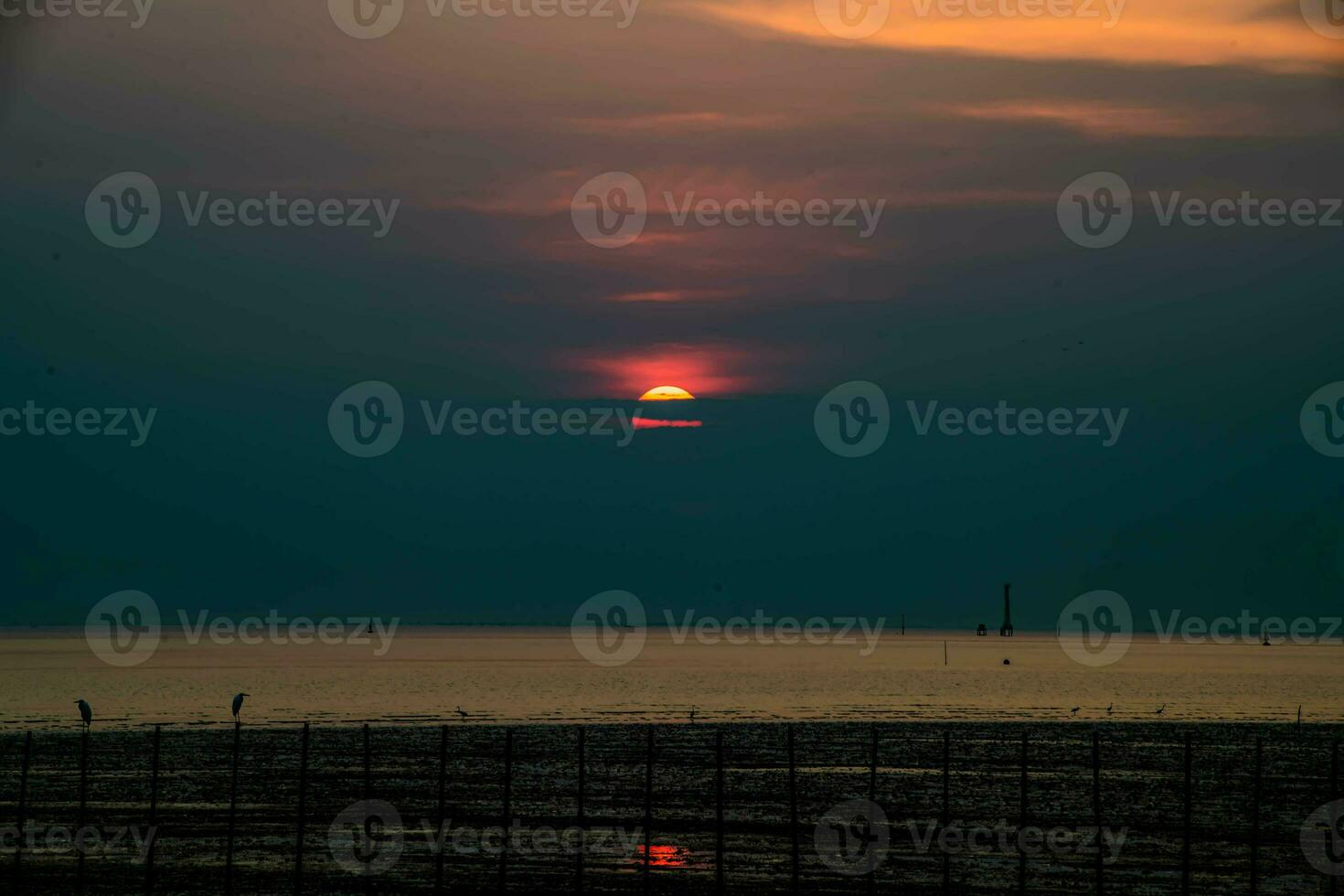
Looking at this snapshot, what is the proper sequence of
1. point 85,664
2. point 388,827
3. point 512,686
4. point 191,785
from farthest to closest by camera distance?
point 85,664
point 512,686
point 191,785
point 388,827

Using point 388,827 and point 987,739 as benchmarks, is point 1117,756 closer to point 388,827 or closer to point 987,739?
point 987,739

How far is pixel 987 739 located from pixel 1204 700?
53.1 metres

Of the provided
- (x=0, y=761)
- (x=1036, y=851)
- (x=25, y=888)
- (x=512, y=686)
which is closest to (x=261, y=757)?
(x=0, y=761)

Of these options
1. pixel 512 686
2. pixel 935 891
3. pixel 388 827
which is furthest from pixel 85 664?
pixel 935 891

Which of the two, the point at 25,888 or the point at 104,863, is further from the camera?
the point at 104,863

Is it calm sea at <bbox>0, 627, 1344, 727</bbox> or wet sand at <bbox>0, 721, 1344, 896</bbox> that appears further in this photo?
calm sea at <bbox>0, 627, 1344, 727</bbox>

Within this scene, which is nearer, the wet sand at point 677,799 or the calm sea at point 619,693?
the wet sand at point 677,799

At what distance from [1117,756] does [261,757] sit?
1433 inches

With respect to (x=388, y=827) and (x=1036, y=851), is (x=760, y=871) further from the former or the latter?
(x=388, y=827)

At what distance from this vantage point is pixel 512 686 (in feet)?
444

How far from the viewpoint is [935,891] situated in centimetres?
3416

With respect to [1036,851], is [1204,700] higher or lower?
higher

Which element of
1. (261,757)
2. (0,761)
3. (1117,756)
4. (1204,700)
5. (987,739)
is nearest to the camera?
(0,761)

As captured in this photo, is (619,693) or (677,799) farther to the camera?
(619,693)
